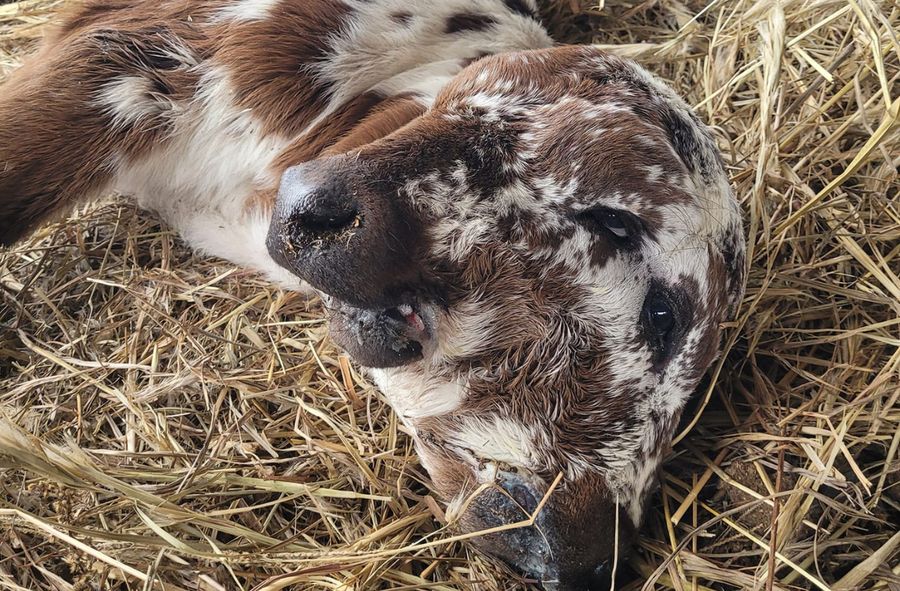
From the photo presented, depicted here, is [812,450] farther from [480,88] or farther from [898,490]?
[480,88]

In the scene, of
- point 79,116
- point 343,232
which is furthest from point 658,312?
point 79,116

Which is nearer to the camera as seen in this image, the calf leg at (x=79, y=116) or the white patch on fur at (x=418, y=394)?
the white patch on fur at (x=418, y=394)

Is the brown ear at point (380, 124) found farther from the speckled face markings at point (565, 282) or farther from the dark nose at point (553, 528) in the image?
the dark nose at point (553, 528)

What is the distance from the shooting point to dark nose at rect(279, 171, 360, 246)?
143 cm

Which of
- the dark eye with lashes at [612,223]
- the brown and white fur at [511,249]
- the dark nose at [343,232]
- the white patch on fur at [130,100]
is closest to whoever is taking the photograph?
the dark nose at [343,232]

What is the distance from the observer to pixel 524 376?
5.45 feet

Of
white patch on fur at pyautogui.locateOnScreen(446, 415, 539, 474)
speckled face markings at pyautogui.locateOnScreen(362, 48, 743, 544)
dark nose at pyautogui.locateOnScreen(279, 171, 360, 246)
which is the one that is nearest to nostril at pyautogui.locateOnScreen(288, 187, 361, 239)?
dark nose at pyautogui.locateOnScreen(279, 171, 360, 246)

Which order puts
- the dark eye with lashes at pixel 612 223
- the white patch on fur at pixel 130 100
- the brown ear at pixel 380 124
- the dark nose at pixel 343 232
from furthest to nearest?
the white patch on fur at pixel 130 100, the brown ear at pixel 380 124, the dark eye with lashes at pixel 612 223, the dark nose at pixel 343 232

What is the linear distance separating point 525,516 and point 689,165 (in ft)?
3.27

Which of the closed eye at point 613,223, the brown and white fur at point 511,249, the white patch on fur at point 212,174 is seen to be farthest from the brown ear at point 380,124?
the closed eye at point 613,223

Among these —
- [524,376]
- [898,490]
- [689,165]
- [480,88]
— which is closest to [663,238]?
[689,165]

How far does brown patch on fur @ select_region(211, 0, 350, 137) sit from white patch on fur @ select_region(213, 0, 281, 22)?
25 millimetres

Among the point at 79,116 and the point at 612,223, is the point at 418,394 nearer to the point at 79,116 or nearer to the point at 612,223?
the point at 612,223

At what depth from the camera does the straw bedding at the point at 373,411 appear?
1.71 m
